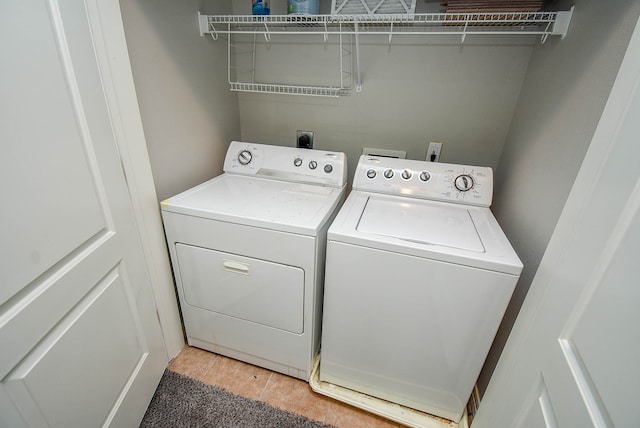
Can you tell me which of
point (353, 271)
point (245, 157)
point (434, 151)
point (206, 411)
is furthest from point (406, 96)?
point (206, 411)

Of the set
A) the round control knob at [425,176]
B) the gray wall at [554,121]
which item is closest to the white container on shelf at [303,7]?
the round control knob at [425,176]

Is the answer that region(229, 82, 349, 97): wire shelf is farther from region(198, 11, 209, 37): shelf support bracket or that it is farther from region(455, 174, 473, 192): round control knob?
region(455, 174, 473, 192): round control knob

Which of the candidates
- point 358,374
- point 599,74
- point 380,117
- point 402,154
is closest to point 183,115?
point 380,117

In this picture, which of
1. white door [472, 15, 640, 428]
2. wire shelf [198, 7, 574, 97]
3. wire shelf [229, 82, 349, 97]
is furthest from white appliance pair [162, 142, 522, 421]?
wire shelf [198, 7, 574, 97]

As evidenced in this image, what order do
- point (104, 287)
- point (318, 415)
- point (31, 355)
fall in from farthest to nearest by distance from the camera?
point (318, 415) < point (104, 287) < point (31, 355)

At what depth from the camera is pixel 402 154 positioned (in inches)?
70.7

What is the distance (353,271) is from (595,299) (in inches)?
27.4

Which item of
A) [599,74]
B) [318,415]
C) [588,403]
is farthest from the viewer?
[318,415]

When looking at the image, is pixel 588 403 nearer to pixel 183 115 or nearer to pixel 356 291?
pixel 356 291

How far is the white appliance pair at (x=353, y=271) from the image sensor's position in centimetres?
106

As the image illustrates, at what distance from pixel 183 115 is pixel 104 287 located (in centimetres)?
88

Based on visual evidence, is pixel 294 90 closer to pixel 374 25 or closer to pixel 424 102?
pixel 374 25

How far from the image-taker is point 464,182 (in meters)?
1.41

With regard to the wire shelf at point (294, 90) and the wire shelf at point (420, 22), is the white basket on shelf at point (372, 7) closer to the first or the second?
the wire shelf at point (420, 22)
